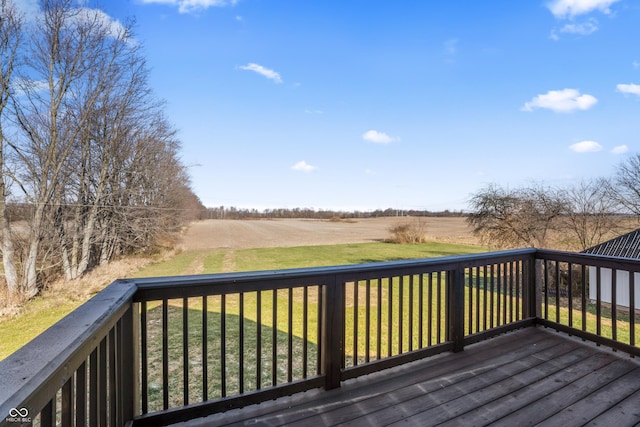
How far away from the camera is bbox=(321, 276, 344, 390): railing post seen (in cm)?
209

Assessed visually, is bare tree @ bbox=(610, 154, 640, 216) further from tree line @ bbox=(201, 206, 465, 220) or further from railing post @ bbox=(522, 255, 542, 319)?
tree line @ bbox=(201, 206, 465, 220)

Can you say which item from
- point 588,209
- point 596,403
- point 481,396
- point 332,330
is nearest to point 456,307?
point 481,396

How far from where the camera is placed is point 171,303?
788cm

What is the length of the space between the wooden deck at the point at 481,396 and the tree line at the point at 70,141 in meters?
9.50

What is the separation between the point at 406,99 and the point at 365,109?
6.41 feet

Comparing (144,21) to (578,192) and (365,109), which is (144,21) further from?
(578,192)

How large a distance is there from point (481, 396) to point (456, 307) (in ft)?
2.48

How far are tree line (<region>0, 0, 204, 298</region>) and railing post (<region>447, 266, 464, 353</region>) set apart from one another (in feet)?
32.9

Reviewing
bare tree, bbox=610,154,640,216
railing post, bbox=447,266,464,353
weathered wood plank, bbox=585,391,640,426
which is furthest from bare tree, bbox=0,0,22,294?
bare tree, bbox=610,154,640,216

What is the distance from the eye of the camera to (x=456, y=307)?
8.75ft

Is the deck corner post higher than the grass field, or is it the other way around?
the deck corner post

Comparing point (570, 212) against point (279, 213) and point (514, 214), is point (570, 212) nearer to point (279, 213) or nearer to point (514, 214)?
point (514, 214)

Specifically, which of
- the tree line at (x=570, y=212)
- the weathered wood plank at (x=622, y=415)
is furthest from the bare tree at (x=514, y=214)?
the weathered wood plank at (x=622, y=415)

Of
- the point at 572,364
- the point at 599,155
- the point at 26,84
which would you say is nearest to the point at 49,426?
the point at 572,364
